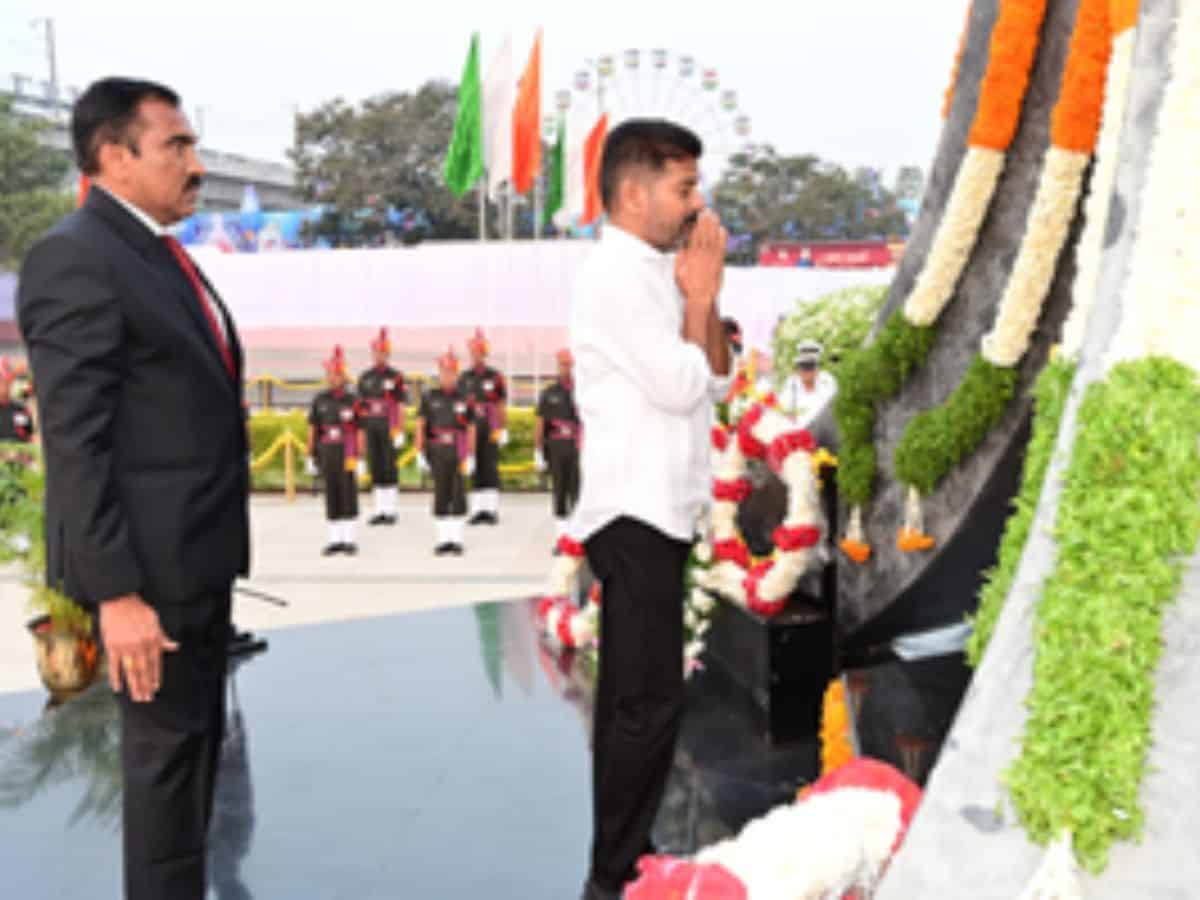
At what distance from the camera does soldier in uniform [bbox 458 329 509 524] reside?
986 cm

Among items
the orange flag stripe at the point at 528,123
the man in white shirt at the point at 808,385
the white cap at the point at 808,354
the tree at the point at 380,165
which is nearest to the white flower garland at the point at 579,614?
the man in white shirt at the point at 808,385

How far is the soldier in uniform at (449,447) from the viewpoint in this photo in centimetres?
911

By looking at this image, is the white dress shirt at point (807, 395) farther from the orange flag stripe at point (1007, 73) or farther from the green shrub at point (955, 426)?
the orange flag stripe at point (1007, 73)

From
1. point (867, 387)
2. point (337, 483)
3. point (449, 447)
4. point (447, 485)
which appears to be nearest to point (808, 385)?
point (447, 485)

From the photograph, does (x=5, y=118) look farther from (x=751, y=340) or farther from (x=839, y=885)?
(x=839, y=885)

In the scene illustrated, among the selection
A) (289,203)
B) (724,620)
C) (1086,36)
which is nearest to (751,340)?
(724,620)

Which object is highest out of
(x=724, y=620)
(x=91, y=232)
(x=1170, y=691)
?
(x=91, y=232)

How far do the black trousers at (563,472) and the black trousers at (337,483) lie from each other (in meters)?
1.63

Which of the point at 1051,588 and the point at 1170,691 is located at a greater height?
the point at 1051,588

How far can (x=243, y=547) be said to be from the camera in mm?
2203

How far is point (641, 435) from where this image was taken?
2.36m

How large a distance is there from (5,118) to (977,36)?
35.9 meters

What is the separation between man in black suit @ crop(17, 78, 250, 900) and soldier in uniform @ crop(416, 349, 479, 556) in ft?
22.6

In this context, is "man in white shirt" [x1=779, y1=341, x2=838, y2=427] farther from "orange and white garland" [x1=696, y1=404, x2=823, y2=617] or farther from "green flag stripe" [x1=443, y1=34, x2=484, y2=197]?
"green flag stripe" [x1=443, y1=34, x2=484, y2=197]
